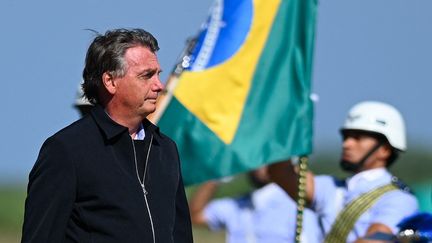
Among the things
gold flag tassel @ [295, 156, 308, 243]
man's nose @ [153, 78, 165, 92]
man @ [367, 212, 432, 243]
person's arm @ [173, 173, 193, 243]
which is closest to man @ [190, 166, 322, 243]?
gold flag tassel @ [295, 156, 308, 243]

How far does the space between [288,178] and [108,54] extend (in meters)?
2.65

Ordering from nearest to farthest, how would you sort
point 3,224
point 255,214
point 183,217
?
1. point 183,217
2. point 255,214
3. point 3,224

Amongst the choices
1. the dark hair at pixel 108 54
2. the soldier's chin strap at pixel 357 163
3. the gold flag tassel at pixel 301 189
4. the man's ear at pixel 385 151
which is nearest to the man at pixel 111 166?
the dark hair at pixel 108 54

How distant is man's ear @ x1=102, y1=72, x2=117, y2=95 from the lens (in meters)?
5.25

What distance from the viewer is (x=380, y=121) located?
8328 mm

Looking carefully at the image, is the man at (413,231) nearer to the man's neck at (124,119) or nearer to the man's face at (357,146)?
the man's face at (357,146)

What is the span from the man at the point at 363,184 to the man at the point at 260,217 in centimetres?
85

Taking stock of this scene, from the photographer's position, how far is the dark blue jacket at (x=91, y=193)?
5.09 meters

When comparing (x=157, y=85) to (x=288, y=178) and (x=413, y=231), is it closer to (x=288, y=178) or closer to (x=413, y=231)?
(x=413, y=231)

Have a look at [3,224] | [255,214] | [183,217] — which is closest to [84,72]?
[183,217]

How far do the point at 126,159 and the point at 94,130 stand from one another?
0.15 m

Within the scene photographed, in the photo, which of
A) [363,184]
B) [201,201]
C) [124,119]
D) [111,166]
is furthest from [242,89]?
[111,166]

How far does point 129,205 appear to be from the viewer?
516cm

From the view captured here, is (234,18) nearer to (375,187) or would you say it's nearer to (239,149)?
(239,149)
